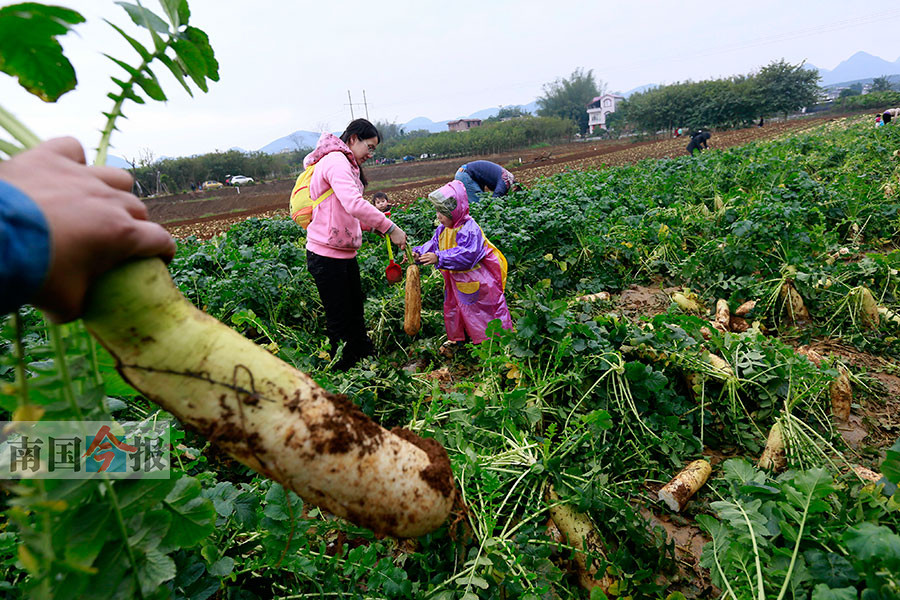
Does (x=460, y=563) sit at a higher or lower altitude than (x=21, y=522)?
lower

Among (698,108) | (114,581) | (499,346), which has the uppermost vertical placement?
(698,108)

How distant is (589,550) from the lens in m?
1.79

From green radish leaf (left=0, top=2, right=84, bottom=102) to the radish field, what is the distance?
1.61 feet

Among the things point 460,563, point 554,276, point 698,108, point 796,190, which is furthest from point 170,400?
point 698,108

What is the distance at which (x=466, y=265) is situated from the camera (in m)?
3.79


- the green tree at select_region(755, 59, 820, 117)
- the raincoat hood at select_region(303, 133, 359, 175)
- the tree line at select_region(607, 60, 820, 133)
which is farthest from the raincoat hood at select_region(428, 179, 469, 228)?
the green tree at select_region(755, 59, 820, 117)

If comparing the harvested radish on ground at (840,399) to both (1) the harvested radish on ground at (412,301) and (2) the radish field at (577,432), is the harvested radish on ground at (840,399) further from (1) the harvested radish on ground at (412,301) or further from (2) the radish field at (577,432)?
(1) the harvested radish on ground at (412,301)

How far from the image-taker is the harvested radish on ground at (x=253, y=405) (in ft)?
2.58

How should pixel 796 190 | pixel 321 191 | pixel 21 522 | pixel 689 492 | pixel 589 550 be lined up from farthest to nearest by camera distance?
pixel 796 190 → pixel 321 191 → pixel 689 492 → pixel 589 550 → pixel 21 522

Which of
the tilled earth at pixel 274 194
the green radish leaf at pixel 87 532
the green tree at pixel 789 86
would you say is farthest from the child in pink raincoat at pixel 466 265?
the green tree at pixel 789 86

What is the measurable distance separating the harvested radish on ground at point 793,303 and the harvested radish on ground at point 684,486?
7.41 ft

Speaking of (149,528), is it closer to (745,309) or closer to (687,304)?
(687,304)

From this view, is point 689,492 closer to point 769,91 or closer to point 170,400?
point 170,400

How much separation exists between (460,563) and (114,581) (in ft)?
3.77
